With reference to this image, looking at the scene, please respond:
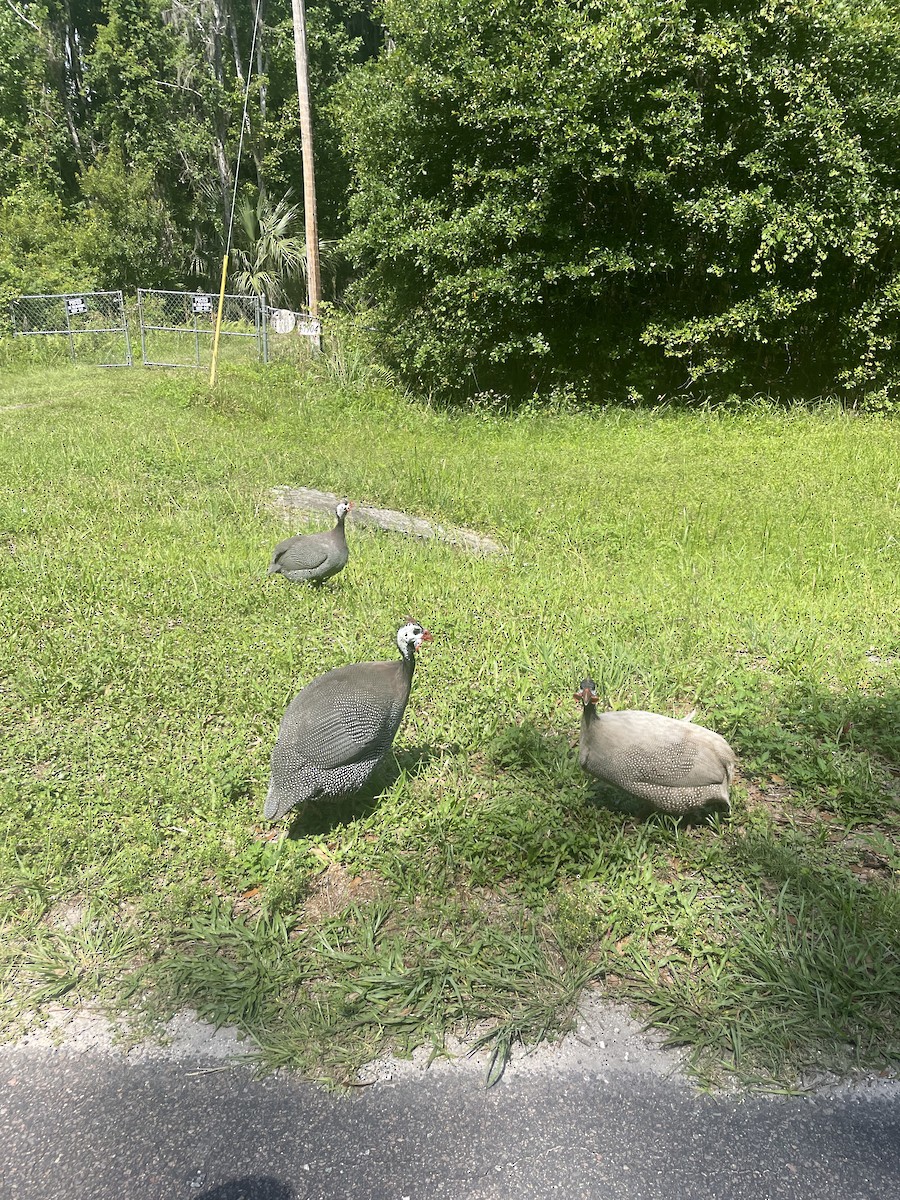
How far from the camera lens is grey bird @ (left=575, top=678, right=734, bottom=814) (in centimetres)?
318

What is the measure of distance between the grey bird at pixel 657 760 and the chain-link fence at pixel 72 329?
14.1 meters

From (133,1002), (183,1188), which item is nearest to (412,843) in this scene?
(133,1002)

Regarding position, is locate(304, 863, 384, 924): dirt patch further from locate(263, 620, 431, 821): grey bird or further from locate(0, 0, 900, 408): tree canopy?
locate(0, 0, 900, 408): tree canopy

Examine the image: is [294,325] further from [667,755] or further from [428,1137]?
[428,1137]

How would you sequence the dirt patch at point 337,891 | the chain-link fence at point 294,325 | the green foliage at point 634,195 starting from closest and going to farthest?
the dirt patch at point 337,891 < the green foliage at point 634,195 < the chain-link fence at point 294,325

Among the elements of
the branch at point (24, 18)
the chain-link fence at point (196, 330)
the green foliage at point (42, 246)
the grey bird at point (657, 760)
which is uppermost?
the branch at point (24, 18)

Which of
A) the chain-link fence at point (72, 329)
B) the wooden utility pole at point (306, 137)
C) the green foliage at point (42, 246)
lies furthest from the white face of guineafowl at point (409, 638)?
the green foliage at point (42, 246)

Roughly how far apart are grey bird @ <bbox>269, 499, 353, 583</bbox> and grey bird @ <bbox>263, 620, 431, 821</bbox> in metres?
2.13

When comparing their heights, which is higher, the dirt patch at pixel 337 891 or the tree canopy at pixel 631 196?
the tree canopy at pixel 631 196

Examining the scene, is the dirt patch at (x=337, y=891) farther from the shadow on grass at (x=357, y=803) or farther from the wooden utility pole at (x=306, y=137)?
the wooden utility pole at (x=306, y=137)

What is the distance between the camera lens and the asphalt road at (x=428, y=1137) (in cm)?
212

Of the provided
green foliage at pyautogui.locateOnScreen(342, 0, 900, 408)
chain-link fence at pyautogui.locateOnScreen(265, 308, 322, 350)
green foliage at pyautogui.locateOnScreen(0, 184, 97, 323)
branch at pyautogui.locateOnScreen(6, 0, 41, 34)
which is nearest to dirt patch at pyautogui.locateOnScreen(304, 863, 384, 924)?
green foliage at pyautogui.locateOnScreen(342, 0, 900, 408)

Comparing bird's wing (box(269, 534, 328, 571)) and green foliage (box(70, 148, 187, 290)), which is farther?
green foliage (box(70, 148, 187, 290))

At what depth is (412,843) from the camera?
3285 mm
